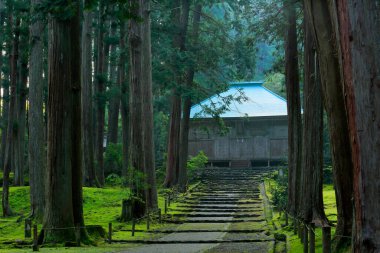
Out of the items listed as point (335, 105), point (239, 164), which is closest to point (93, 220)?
point (335, 105)

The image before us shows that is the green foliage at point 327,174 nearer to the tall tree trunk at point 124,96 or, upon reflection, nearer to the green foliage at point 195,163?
the green foliage at point 195,163

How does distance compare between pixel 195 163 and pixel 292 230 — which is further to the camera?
pixel 195 163

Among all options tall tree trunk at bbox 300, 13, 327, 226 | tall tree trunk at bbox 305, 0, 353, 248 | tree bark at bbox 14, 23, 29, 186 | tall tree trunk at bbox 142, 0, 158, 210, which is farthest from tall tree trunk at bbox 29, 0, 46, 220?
tall tree trunk at bbox 305, 0, 353, 248

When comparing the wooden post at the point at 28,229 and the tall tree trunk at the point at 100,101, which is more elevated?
the tall tree trunk at the point at 100,101

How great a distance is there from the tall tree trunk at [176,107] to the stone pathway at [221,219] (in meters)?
1.77

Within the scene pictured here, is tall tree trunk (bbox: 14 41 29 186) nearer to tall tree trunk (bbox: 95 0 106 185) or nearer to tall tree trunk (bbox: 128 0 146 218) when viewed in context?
tall tree trunk (bbox: 95 0 106 185)

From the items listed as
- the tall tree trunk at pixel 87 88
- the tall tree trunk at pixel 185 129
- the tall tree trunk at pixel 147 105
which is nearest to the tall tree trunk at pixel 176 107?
the tall tree trunk at pixel 185 129

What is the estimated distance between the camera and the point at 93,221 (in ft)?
65.8

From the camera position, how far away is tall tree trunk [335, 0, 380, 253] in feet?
20.0

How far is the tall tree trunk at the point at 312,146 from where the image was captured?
52.1 feet

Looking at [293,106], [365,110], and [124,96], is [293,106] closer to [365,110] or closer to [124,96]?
[365,110]

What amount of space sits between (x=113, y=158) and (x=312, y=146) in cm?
2211

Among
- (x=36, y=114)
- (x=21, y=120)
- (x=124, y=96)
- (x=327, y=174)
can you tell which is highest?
(x=124, y=96)

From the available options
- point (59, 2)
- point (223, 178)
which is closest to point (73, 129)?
point (59, 2)
